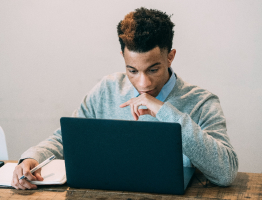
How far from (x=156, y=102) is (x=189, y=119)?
0.15m

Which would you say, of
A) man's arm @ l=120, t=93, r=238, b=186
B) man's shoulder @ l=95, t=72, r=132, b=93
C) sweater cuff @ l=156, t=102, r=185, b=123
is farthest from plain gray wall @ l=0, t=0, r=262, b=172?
sweater cuff @ l=156, t=102, r=185, b=123

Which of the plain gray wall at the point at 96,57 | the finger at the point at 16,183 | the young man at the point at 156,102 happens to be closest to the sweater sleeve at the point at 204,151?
the young man at the point at 156,102

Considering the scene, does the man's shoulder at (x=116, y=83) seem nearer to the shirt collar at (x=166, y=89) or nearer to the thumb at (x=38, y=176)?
the shirt collar at (x=166, y=89)

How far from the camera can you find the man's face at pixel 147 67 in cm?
→ 128

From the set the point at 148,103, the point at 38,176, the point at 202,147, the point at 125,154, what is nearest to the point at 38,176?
the point at 38,176

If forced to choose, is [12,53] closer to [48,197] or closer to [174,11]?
[174,11]

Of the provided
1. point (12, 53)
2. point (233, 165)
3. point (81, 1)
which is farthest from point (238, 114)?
point (12, 53)

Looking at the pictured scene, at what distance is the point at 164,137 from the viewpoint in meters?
0.96

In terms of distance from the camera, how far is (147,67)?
1.28 meters

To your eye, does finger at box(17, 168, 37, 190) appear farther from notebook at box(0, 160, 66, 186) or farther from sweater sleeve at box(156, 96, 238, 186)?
sweater sleeve at box(156, 96, 238, 186)

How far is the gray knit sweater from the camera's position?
3.65ft

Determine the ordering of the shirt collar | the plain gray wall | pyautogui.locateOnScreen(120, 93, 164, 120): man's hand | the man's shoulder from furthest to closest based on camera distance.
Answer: the plain gray wall, the man's shoulder, the shirt collar, pyautogui.locateOnScreen(120, 93, 164, 120): man's hand

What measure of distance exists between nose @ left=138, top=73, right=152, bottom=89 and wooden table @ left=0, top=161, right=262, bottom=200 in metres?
0.40

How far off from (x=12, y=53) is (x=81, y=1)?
2.49 feet
